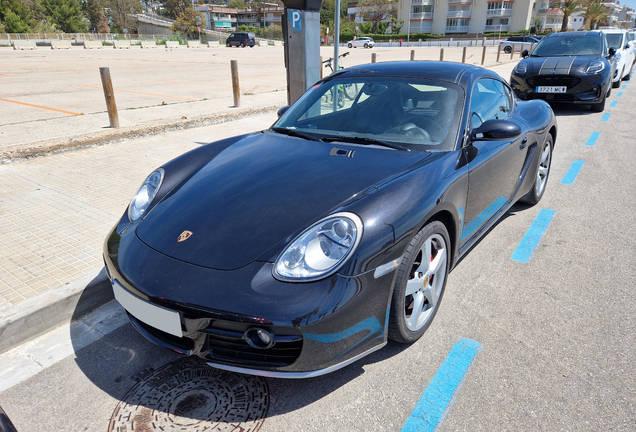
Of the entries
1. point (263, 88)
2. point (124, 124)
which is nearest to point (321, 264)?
point (124, 124)

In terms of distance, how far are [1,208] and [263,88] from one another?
990 centimetres

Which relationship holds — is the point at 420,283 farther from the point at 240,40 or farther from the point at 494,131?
the point at 240,40

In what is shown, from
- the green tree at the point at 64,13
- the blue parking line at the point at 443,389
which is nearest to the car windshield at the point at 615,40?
the blue parking line at the point at 443,389

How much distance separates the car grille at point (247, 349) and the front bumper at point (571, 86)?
9402 millimetres

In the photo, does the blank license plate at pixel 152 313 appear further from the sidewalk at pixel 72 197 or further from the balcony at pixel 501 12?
the balcony at pixel 501 12

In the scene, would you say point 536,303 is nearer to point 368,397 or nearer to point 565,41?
point 368,397

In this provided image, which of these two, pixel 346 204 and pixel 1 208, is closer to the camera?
pixel 346 204

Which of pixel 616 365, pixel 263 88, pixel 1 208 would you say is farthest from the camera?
pixel 263 88

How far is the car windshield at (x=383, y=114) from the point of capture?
298cm

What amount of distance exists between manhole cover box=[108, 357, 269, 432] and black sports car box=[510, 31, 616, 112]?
937 cm

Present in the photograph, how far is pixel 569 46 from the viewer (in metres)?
10.5

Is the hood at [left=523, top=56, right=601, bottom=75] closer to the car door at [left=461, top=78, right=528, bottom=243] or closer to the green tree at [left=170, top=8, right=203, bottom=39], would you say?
the car door at [left=461, top=78, right=528, bottom=243]

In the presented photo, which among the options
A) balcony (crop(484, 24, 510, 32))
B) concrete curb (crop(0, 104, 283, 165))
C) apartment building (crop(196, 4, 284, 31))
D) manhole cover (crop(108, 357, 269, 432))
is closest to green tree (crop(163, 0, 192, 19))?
apartment building (crop(196, 4, 284, 31))

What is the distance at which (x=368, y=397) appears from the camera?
7.25 ft
